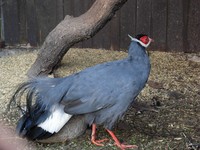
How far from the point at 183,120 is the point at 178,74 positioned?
1022 mm

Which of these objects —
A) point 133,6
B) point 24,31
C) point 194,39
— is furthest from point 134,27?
point 24,31

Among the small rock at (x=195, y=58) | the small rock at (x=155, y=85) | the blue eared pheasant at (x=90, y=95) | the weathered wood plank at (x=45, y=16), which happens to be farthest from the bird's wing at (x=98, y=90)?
the weathered wood plank at (x=45, y=16)

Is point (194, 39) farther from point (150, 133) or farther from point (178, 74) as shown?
point (150, 133)

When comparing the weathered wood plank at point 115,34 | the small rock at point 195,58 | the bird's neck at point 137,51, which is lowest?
the small rock at point 195,58

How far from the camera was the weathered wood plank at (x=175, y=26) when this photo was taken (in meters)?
4.84

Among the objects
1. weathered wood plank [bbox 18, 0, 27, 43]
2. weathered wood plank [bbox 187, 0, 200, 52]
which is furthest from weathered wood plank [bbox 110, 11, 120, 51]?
weathered wood plank [bbox 18, 0, 27, 43]

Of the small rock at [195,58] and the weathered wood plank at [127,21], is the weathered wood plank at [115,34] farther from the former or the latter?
the small rock at [195,58]

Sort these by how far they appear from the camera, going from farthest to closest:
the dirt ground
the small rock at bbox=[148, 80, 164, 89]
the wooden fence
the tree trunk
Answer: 1. the wooden fence
2. the small rock at bbox=[148, 80, 164, 89]
3. the tree trunk
4. the dirt ground

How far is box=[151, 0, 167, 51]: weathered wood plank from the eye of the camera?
16.0 feet

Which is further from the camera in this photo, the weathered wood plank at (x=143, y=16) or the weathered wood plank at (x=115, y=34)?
the weathered wood plank at (x=115, y=34)

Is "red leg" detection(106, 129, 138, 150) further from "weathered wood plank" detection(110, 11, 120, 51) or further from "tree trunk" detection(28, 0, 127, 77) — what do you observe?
"weathered wood plank" detection(110, 11, 120, 51)

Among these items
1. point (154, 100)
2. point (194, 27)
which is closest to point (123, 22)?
point (194, 27)

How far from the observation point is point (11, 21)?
5387 millimetres

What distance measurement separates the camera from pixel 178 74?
4.32m
